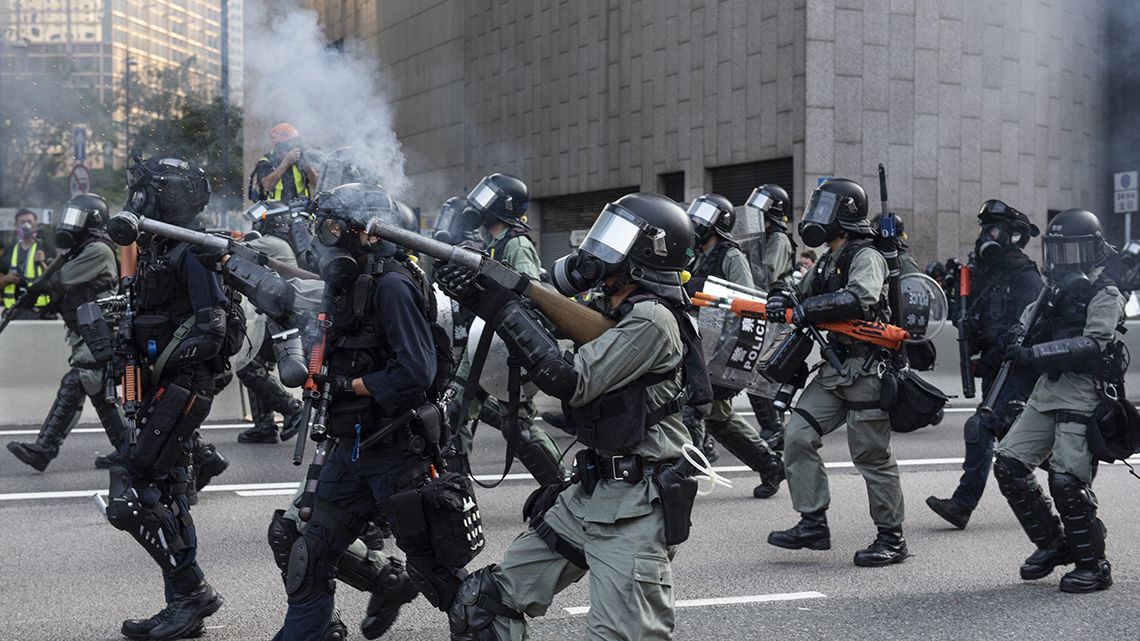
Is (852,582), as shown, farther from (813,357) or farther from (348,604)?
(813,357)

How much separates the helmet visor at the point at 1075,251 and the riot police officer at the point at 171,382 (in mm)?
3883

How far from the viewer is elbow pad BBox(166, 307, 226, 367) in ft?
17.7

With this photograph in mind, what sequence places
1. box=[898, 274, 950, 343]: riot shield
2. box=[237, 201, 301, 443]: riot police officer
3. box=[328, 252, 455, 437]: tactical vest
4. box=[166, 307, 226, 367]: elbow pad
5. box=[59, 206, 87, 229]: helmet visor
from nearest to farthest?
box=[328, 252, 455, 437]: tactical vest
box=[166, 307, 226, 367]: elbow pad
box=[898, 274, 950, 343]: riot shield
box=[237, 201, 301, 443]: riot police officer
box=[59, 206, 87, 229]: helmet visor

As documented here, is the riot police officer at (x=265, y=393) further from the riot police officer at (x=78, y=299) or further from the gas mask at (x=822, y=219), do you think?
the gas mask at (x=822, y=219)

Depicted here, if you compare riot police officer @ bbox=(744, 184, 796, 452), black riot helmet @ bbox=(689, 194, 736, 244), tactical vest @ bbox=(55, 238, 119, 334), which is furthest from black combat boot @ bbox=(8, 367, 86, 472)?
riot police officer @ bbox=(744, 184, 796, 452)

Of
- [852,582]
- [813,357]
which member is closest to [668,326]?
[852,582]

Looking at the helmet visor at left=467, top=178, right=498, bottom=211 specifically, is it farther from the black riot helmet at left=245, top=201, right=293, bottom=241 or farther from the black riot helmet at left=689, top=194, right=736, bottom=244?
the black riot helmet at left=689, top=194, right=736, bottom=244

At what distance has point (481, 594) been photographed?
4020mm

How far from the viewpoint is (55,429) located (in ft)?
28.8

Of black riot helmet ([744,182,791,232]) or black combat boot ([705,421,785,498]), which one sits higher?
black riot helmet ([744,182,791,232])

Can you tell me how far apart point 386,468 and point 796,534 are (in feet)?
9.41

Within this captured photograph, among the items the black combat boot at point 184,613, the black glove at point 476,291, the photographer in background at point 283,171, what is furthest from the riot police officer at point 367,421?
the photographer in background at point 283,171

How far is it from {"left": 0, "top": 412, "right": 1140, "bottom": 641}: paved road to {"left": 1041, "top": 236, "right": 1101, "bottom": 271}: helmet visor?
154cm

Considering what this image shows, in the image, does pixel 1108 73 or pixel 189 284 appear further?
pixel 1108 73
